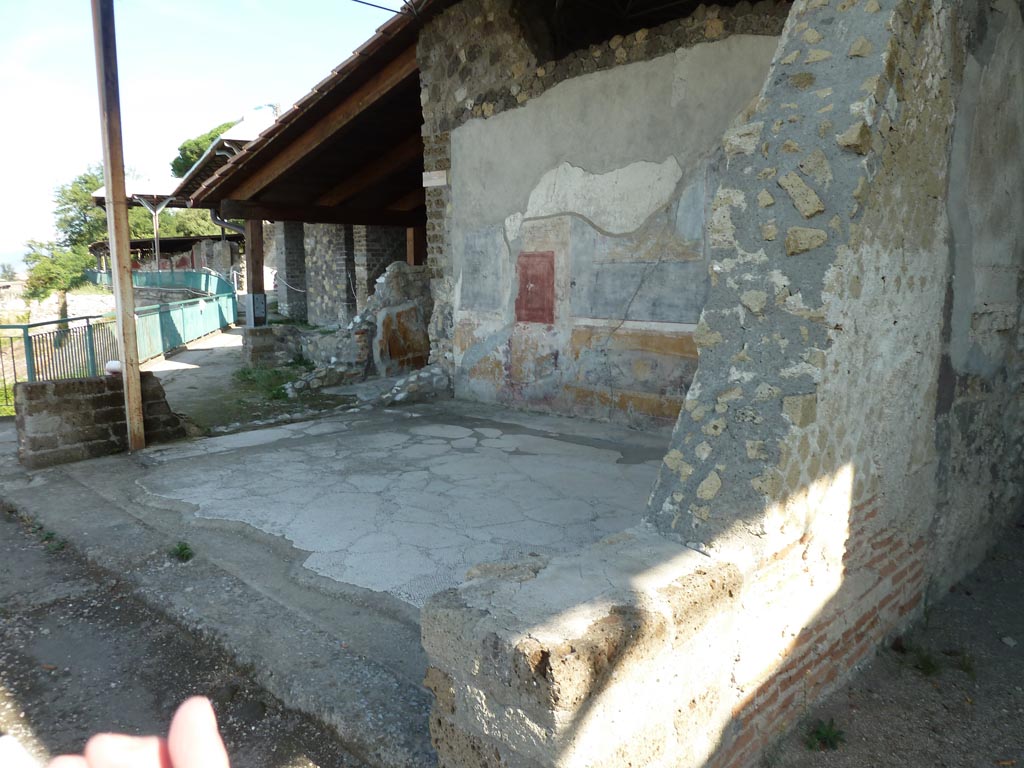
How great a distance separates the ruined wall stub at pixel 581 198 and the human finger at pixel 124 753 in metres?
4.83

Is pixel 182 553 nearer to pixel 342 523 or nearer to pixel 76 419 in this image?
pixel 342 523

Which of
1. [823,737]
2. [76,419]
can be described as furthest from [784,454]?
[76,419]

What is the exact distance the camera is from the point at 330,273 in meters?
14.5

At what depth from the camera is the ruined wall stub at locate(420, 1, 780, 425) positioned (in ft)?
16.9

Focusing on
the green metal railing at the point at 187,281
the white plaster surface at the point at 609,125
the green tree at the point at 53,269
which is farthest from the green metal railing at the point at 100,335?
the green tree at the point at 53,269

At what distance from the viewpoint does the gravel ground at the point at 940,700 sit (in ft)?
7.39

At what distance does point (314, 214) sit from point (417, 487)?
6.89 metres

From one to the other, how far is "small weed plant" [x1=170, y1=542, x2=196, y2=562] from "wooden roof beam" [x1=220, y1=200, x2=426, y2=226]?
22.2 ft

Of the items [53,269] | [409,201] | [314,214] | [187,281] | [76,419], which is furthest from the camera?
[53,269]

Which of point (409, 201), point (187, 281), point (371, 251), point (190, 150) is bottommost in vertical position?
point (187, 281)

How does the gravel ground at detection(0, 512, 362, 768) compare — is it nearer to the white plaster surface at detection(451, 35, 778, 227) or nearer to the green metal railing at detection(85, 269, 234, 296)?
the white plaster surface at detection(451, 35, 778, 227)

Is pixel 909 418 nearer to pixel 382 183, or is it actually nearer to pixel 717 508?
pixel 717 508

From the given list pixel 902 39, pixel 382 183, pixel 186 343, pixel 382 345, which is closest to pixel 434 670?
pixel 902 39

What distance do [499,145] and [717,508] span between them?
528 centimetres
